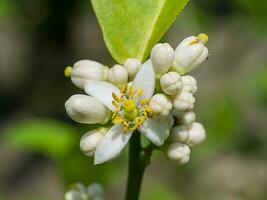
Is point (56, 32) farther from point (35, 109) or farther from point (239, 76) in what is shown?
point (239, 76)

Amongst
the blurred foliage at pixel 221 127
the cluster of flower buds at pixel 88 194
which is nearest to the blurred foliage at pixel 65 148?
the cluster of flower buds at pixel 88 194

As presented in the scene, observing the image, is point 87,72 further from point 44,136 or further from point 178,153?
point 44,136

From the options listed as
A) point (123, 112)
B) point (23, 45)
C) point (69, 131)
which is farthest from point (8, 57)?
point (123, 112)

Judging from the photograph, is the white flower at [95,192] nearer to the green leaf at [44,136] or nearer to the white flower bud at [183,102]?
the white flower bud at [183,102]

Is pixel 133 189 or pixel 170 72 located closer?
pixel 170 72

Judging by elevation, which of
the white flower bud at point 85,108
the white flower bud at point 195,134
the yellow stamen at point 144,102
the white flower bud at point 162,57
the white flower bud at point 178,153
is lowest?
the white flower bud at point 178,153

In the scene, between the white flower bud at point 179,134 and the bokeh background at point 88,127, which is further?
the bokeh background at point 88,127

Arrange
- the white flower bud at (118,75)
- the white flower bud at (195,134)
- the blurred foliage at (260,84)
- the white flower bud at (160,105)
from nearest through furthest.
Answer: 1. the white flower bud at (160,105)
2. the white flower bud at (118,75)
3. the white flower bud at (195,134)
4. the blurred foliage at (260,84)

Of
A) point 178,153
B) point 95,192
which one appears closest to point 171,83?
point 178,153
